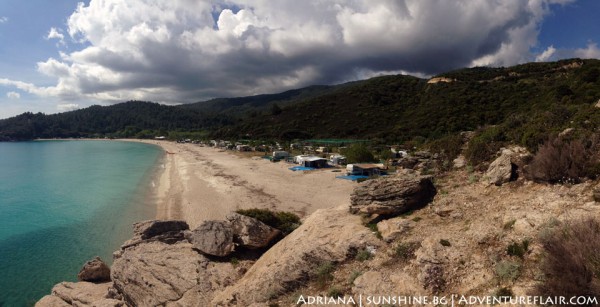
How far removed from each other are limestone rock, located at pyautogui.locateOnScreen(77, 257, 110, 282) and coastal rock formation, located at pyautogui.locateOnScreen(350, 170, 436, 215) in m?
14.3

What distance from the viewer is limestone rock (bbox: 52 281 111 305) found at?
14.0 m

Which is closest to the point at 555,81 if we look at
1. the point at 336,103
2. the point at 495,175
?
the point at 336,103

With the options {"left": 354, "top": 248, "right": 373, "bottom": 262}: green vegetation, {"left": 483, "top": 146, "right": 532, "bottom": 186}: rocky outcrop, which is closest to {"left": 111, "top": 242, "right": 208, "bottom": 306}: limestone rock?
{"left": 354, "top": 248, "right": 373, "bottom": 262}: green vegetation

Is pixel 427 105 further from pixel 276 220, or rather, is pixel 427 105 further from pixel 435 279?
pixel 435 279

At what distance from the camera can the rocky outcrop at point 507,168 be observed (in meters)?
10.5

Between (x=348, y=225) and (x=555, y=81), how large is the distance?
82.5 m

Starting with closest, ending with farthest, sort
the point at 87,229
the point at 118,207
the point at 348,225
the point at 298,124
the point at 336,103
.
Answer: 1. the point at 348,225
2. the point at 87,229
3. the point at 118,207
4. the point at 298,124
5. the point at 336,103

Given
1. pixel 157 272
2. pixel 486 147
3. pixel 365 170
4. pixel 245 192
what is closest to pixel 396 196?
pixel 486 147

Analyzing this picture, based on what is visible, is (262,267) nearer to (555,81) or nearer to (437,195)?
(437,195)

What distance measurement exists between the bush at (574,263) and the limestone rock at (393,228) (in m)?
4.03

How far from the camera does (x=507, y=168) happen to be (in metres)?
10.6

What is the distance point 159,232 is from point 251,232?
7.01 m

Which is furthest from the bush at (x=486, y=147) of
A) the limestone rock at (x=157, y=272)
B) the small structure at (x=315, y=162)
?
the small structure at (x=315, y=162)

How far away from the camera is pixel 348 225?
1162 cm
